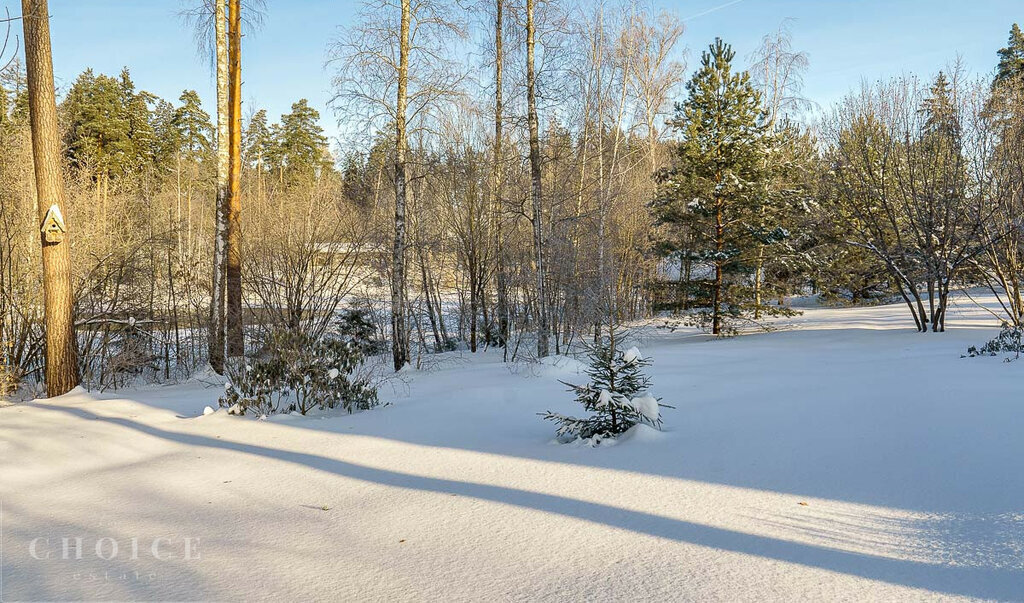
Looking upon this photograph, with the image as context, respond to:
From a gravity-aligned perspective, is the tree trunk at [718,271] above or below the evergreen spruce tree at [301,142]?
below

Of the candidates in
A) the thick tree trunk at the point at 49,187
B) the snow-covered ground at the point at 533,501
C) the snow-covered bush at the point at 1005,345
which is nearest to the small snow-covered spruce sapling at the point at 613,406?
the snow-covered ground at the point at 533,501

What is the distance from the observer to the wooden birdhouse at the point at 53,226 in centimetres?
705

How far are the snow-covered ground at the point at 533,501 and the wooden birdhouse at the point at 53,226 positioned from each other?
2342 mm

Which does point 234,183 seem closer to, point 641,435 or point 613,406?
point 613,406

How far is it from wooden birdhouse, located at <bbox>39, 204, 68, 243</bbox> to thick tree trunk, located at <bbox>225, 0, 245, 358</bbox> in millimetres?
3064

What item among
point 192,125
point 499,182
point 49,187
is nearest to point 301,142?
point 192,125

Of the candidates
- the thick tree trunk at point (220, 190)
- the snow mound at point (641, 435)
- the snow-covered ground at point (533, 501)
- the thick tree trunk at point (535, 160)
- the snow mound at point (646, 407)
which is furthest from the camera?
the thick tree trunk at point (535, 160)

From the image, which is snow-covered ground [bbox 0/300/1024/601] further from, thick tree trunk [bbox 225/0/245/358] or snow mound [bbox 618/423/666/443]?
thick tree trunk [bbox 225/0/245/358]

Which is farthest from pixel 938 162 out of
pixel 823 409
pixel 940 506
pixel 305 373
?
pixel 305 373

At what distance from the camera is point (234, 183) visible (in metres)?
10.3

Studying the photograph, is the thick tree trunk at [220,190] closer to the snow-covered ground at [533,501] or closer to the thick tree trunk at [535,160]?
the snow-covered ground at [533,501]

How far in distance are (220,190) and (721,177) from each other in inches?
437

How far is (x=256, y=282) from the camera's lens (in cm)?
973

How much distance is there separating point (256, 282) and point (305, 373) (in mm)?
4515
